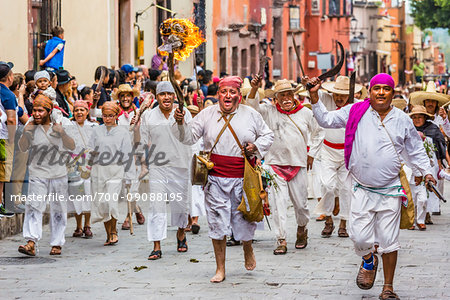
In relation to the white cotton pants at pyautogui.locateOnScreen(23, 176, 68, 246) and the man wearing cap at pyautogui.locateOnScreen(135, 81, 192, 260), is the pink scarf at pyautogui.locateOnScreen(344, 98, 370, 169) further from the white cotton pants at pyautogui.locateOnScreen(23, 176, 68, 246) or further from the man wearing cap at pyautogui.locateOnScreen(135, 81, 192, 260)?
the white cotton pants at pyautogui.locateOnScreen(23, 176, 68, 246)

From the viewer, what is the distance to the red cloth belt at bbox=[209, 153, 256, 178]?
963 centimetres

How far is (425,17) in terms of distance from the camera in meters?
63.4

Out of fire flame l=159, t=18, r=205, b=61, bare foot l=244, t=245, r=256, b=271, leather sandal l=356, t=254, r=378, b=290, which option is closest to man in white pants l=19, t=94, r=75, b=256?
fire flame l=159, t=18, r=205, b=61

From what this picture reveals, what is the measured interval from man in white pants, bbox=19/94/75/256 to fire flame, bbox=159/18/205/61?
1767mm

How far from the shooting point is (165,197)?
11016mm

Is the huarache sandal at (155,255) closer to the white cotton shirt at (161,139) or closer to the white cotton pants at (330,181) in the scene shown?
the white cotton shirt at (161,139)

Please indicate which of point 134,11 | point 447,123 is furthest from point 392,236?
point 134,11

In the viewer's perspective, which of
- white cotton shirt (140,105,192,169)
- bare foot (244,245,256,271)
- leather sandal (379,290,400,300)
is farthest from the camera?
white cotton shirt (140,105,192,169)

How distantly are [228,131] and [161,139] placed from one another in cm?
176

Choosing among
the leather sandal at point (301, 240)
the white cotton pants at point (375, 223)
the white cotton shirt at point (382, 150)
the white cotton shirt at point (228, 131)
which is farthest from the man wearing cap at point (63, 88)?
the white cotton pants at point (375, 223)

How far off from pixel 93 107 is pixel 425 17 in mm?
51922

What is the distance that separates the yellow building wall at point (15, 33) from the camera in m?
16.8

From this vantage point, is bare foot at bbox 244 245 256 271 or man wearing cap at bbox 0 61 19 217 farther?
man wearing cap at bbox 0 61 19 217

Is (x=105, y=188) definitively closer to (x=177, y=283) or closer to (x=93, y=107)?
(x=93, y=107)
